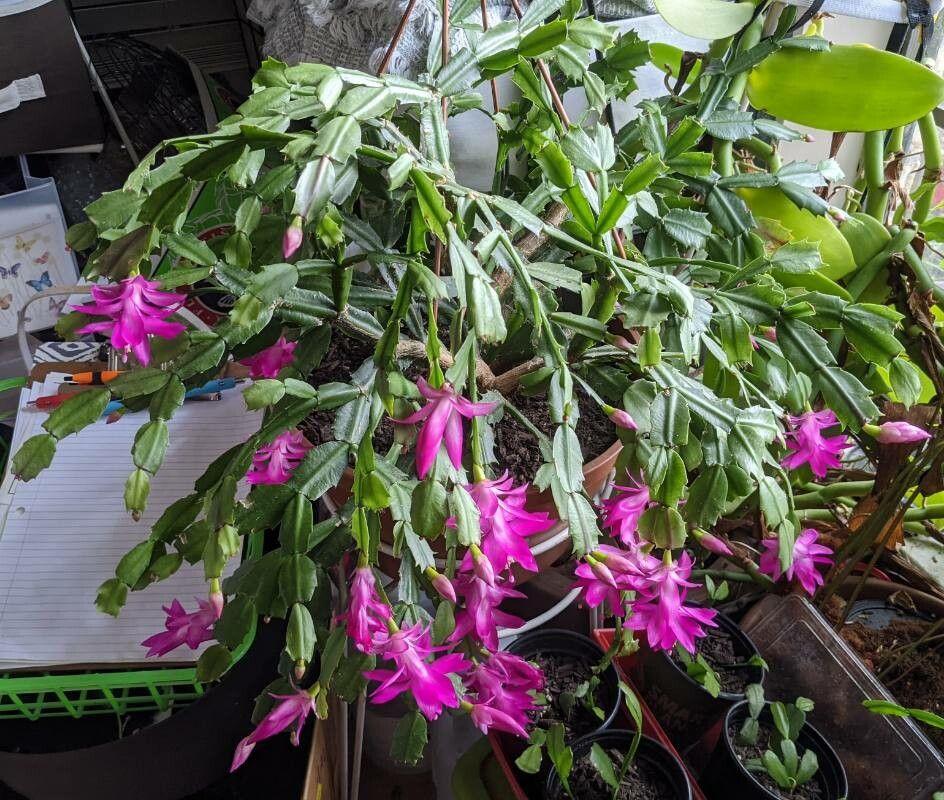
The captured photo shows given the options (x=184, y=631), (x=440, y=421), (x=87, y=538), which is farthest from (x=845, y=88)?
(x=87, y=538)

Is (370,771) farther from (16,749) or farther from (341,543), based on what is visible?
(341,543)

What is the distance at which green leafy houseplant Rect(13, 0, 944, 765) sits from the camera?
0.47 meters

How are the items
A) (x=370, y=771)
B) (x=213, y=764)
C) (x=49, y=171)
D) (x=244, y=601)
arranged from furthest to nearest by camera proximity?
(x=49, y=171), (x=370, y=771), (x=213, y=764), (x=244, y=601)

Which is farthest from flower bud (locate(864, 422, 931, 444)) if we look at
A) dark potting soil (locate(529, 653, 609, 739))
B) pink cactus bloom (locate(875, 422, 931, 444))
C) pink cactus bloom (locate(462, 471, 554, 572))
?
dark potting soil (locate(529, 653, 609, 739))

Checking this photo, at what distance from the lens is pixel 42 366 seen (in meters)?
1.02

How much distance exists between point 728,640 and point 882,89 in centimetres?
62

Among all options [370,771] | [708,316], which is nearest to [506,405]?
[708,316]

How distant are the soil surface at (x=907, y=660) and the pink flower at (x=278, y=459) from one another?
698 mm

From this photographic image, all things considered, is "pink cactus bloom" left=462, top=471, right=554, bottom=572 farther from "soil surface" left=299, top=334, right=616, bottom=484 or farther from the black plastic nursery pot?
the black plastic nursery pot

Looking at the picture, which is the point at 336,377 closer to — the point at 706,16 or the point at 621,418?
the point at 621,418

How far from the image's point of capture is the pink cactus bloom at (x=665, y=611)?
56cm

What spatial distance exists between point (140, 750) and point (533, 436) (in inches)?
19.0

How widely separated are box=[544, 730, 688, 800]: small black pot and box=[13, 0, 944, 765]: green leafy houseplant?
255 millimetres

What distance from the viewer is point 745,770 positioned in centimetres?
79
